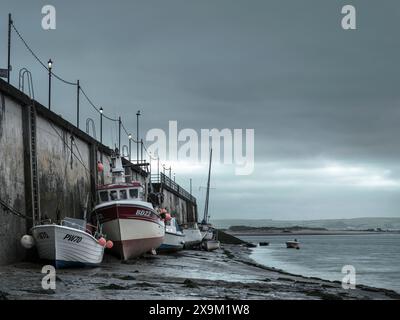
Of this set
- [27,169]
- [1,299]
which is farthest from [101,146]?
[1,299]

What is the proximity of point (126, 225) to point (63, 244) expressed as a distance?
19.6 feet

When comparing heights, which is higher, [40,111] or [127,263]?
[40,111]

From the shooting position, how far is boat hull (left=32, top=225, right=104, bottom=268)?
18859mm

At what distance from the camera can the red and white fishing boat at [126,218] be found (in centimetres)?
2473

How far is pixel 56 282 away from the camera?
46.5ft

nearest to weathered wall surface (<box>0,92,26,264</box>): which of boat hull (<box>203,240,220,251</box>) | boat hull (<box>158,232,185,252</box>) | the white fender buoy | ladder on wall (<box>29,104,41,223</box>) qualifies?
the white fender buoy

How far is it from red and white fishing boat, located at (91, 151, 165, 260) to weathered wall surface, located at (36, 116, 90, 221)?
3.75 ft

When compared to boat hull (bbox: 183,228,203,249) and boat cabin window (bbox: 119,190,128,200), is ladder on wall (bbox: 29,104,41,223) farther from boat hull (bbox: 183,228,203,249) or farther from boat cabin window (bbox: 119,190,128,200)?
boat hull (bbox: 183,228,203,249)

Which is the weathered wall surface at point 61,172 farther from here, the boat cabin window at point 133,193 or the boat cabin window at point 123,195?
the boat cabin window at point 133,193

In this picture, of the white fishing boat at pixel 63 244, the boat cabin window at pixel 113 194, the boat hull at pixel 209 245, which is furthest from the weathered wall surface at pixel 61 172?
the boat hull at pixel 209 245

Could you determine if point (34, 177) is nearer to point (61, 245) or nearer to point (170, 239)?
point (61, 245)
